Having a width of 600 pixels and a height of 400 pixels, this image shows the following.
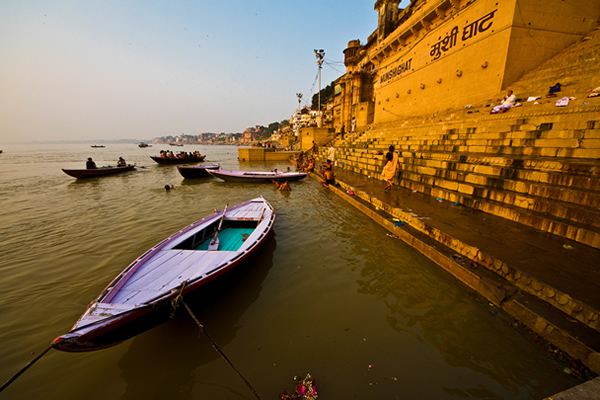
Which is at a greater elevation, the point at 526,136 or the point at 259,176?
the point at 526,136

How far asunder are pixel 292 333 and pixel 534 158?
6946 mm

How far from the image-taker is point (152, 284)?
330cm

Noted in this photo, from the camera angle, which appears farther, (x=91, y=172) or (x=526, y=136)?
(x=91, y=172)

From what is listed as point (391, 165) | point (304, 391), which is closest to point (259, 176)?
point (391, 165)

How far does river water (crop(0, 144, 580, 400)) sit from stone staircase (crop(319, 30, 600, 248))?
2475mm

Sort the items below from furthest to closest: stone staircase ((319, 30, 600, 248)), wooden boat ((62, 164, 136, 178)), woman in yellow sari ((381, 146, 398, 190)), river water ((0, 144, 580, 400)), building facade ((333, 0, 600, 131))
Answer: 1. wooden boat ((62, 164, 136, 178))
2. building facade ((333, 0, 600, 131))
3. woman in yellow sari ((381, 146, 398, 190))
4. stone staircase ((319, 30, 600, 248))
5. river water ((0, 144, 580, 400))

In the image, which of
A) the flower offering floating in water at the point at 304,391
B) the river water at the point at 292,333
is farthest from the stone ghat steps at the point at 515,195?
the flower offering floating in water at the point at 304,391

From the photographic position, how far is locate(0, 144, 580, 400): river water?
250cm

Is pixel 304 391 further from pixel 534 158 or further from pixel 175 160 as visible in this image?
pixel 175 160

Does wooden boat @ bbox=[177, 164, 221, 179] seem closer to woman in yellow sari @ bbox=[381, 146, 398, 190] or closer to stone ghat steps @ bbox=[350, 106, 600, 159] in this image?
woman in yellow sari @ bbox=[381, 146, 398, 190]

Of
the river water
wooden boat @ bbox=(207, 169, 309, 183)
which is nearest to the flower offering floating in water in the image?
the river water

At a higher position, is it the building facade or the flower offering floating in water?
the building facade

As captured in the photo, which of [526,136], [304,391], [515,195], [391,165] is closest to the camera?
[304,391]

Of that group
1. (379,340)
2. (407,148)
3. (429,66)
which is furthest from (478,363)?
(429,66)
